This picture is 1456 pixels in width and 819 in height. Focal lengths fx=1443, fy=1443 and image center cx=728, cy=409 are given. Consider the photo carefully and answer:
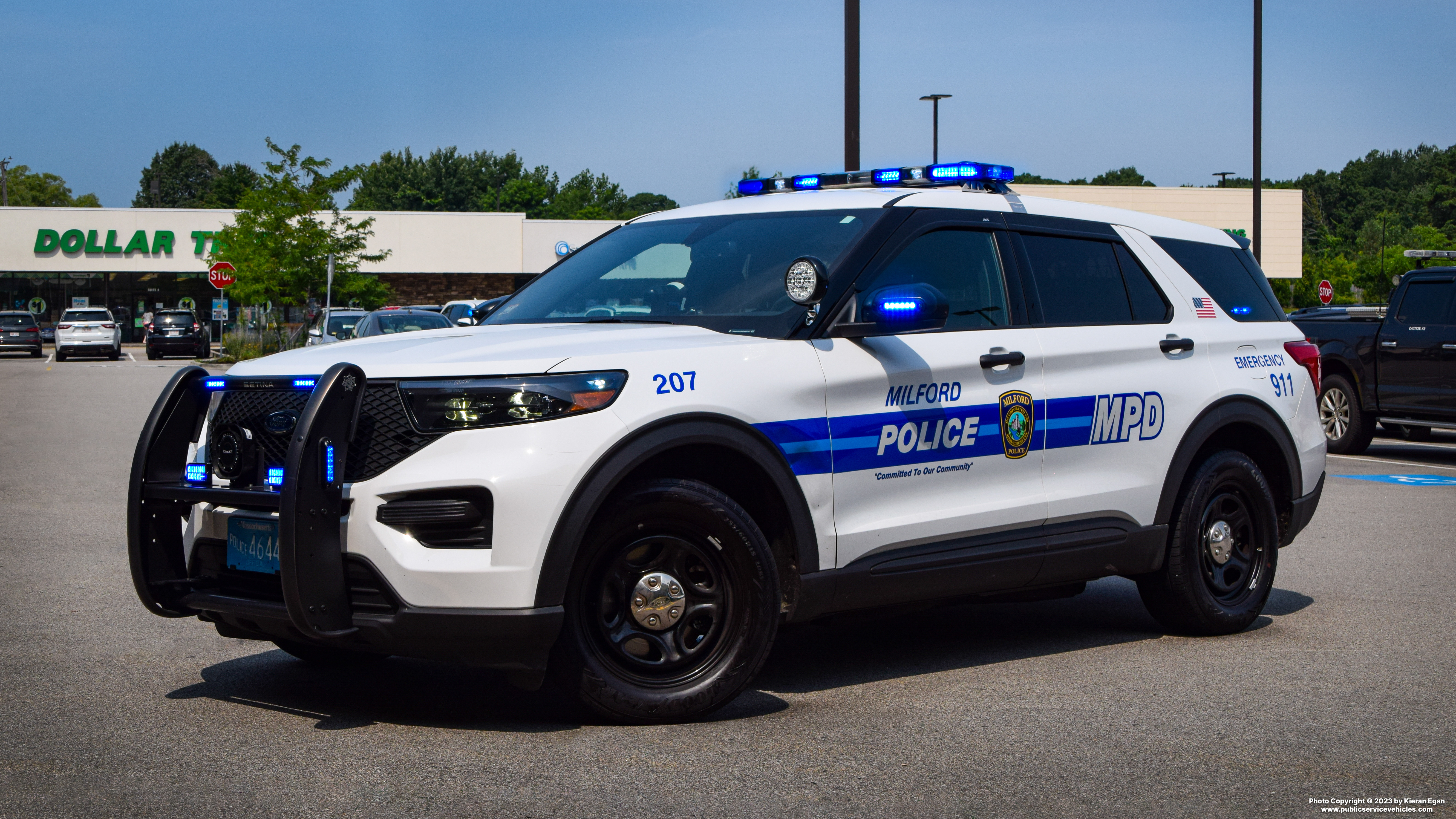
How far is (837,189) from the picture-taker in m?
5.96

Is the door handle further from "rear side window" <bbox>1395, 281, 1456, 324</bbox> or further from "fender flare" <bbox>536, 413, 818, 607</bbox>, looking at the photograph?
"rear side window" <bbox>1395, 281, 1456, 324</bbox>

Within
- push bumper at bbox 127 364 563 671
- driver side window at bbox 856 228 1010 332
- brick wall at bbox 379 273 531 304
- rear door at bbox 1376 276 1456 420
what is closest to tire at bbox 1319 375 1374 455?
rear door at bbox 1376 276 1456 420

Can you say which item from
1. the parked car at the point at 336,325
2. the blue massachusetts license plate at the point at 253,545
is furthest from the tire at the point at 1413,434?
the parked car at the point at 336,325

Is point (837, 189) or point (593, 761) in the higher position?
point (837, 189)

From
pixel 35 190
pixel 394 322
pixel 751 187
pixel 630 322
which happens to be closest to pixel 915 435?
pixel 630 322

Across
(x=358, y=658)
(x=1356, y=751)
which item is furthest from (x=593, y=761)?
(x=1356, y=751)

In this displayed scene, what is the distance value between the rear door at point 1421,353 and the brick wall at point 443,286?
4576 cm

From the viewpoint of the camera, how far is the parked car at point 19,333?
45.6 metres

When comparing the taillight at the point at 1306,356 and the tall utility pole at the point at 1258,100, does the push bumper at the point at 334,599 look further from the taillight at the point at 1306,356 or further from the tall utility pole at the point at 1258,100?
the tall utility pole at the point at 1258,100

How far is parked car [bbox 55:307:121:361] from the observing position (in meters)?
43.9

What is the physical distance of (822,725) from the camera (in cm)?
482

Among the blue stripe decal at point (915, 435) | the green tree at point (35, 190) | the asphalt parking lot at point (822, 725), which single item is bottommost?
the asphalt parking lot at point (822, 725)

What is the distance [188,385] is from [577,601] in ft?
5.32

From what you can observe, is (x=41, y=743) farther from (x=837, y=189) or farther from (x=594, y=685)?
(x=837, y=189)
